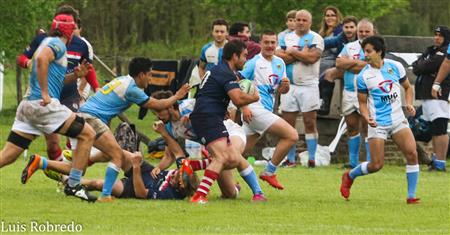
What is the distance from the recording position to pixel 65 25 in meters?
14.4

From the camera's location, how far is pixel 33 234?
11.7 meters

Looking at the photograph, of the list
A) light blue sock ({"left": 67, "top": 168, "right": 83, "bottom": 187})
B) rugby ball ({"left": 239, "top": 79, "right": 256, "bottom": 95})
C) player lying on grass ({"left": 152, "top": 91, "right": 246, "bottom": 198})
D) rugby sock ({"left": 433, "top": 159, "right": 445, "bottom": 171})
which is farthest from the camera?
rugby sock ({"left": 433, "top": 159, "right": 445, "bottom": 171})

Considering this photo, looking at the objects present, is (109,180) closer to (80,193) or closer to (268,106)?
(80,193)

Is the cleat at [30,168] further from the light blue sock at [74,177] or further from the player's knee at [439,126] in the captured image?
the player's knee at [439,126]

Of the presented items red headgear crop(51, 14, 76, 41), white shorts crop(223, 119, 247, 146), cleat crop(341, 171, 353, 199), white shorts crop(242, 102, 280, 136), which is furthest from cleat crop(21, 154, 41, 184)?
cleat crop(341, 171, 353, 199)

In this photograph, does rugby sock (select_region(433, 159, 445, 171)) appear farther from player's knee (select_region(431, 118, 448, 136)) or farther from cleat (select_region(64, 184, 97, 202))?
cleat (select_region(64, 184, 97, 202))

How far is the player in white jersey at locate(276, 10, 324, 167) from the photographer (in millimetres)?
20297

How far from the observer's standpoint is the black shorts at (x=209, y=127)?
14.5 m

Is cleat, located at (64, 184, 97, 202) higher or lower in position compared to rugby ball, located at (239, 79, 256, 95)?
lower

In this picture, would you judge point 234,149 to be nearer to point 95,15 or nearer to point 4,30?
point 4,30

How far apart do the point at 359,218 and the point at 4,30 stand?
1719 cm

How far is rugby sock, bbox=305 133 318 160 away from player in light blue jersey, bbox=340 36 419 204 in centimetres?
516

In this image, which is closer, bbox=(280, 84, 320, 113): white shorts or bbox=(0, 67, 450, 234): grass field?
bbox=(0, 67, 450, 234): grass field

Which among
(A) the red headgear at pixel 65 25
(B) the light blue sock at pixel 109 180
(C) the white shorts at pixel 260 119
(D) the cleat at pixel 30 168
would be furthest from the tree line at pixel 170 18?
(B) the light blue sock at pixel 109 180
